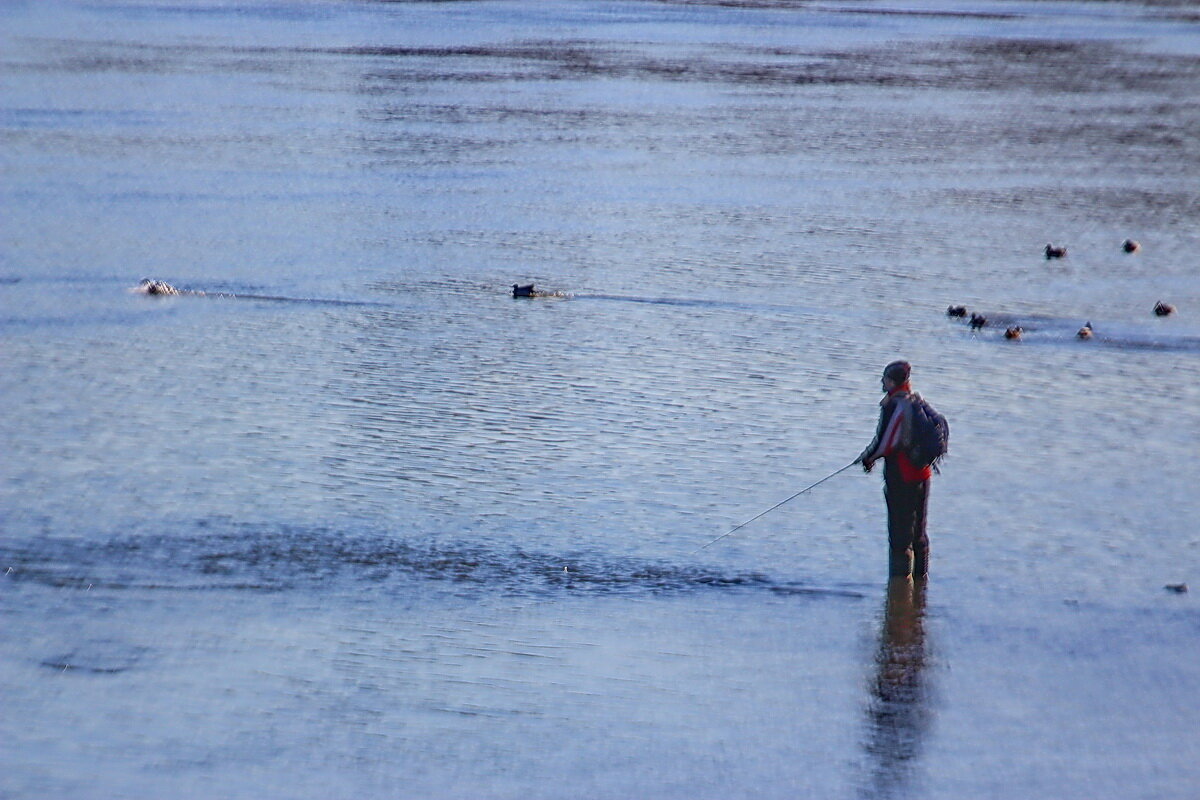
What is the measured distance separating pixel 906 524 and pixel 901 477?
363 mm

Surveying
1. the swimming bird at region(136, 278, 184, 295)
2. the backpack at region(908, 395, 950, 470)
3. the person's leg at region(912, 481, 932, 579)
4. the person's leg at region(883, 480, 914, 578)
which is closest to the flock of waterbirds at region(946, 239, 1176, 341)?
the person's leg at region(912, 481, 932, 579)

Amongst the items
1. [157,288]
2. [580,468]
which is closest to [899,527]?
[580,468]

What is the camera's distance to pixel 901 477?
10.7 metres

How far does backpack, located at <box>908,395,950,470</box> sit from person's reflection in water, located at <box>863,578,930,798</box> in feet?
3.19

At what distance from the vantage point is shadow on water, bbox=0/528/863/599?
36.9 ft

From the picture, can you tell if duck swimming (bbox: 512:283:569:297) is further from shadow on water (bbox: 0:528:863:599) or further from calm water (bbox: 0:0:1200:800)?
shadow on water (bbox: 0:528:863:599)

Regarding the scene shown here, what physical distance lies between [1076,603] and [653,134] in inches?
884

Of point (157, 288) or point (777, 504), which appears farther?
point (157, 288)

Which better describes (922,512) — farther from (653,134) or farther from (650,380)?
(653,134)

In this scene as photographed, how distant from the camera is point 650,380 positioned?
16172mm

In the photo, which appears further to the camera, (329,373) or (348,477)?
(329,373)

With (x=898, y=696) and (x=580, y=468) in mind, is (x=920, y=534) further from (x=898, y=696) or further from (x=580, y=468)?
(x=580, y=468)

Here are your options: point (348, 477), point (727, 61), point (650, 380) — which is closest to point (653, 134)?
point (727, 61)

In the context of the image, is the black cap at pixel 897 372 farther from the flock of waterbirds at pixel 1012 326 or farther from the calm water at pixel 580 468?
the flock of waterbirds at pixel 1012 326
